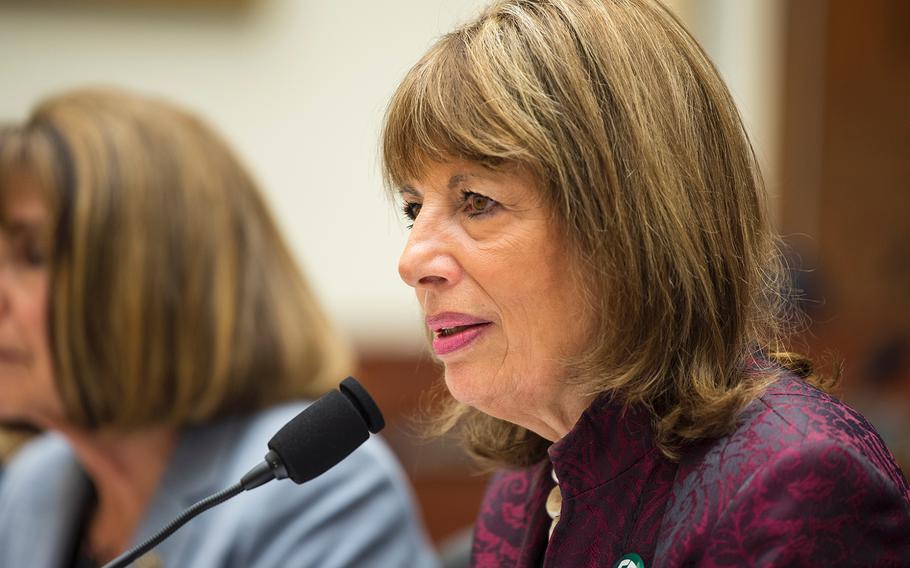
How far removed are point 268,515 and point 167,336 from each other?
31 cm

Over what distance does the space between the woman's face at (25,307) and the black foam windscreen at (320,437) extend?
0.77m

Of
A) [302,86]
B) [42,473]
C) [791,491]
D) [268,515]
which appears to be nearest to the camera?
[791,491]

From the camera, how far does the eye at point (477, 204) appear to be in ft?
2.89

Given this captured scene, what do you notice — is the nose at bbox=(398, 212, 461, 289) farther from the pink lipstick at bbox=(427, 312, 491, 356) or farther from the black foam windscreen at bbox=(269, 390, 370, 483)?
the black foam windscreen at bbox=(269, 390, 370, 483)

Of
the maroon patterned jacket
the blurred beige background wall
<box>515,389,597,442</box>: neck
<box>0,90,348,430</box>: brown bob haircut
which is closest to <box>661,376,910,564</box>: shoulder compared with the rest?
the maroon patterned jacket

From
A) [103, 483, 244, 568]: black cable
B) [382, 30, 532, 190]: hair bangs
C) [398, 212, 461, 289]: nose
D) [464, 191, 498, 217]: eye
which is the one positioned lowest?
[103, 483, 244, 568]: black cable

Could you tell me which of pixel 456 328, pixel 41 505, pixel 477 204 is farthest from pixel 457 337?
pixel 41 505

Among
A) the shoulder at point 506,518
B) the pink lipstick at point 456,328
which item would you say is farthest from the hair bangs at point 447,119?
the shoulder at point 506,518

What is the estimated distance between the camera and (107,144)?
1.62 metres

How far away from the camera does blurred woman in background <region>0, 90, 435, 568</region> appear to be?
5.16ft

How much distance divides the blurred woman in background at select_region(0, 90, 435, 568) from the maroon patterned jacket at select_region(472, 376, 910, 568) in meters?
0.70

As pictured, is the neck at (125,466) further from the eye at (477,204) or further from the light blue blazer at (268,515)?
the eye at (477,204)

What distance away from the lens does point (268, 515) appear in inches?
60.8

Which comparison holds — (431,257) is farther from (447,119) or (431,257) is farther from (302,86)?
(302,86)
